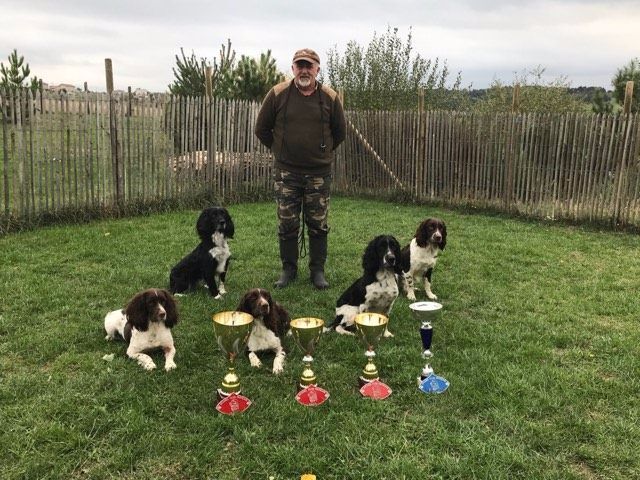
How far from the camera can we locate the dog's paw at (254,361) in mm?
3718

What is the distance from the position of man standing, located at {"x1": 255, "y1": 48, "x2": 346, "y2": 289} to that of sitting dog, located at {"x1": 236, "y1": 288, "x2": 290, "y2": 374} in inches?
70.1

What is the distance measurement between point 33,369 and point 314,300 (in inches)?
98.4

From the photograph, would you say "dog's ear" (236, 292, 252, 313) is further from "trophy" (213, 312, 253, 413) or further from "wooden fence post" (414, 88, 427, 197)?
"wooden fence post" (414, 88, 427, 197)

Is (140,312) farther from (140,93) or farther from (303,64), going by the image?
(140,93)

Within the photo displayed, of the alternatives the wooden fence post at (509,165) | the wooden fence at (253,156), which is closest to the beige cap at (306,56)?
the wooden fence at (253,156)

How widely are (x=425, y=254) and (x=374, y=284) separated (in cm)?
122

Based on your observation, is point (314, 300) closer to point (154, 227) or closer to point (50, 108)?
point (154, 227)

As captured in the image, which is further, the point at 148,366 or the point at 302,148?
the point at 302,148

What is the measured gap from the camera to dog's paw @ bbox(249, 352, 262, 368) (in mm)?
3718

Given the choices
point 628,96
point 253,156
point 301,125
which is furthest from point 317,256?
point 628,96

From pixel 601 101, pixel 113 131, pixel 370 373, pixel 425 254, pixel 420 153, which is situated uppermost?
pixel 601 101

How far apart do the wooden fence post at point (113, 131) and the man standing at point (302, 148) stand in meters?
4.48

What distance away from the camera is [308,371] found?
3.31 metres

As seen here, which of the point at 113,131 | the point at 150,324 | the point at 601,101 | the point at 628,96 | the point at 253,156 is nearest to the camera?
the point at 150,324
